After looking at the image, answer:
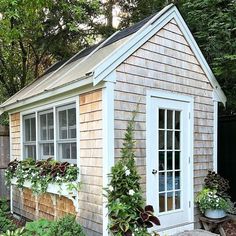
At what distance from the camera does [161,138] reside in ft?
15.7

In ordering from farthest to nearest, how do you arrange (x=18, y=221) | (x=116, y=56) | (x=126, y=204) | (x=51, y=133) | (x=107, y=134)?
(x=18, y=221) < (x=51, y=133) < (x=116, y=56) < (x=107, y=134) < (x=126, y=204)

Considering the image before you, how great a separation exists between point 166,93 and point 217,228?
2.28 metres

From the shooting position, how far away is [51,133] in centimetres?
554

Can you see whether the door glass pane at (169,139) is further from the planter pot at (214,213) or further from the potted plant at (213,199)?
the planter pot at (214,213)

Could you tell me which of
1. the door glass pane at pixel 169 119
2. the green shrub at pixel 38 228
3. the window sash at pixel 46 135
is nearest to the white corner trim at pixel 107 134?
the green shrub at pixel 38 228

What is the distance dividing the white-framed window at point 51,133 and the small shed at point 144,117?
0.02 metres

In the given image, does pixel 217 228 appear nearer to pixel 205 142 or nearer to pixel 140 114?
pixel 205 142

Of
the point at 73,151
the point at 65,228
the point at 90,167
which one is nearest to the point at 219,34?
the point at 73,151

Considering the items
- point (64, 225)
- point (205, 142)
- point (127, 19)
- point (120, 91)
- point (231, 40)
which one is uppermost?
point (127, 19)

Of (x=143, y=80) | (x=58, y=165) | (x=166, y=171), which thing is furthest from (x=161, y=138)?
(x=58, y=165)

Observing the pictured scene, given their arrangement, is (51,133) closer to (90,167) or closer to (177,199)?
(90,167)

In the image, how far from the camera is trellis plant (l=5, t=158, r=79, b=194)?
15.1ft

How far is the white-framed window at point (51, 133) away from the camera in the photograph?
4.97m

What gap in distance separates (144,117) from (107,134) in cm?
68
